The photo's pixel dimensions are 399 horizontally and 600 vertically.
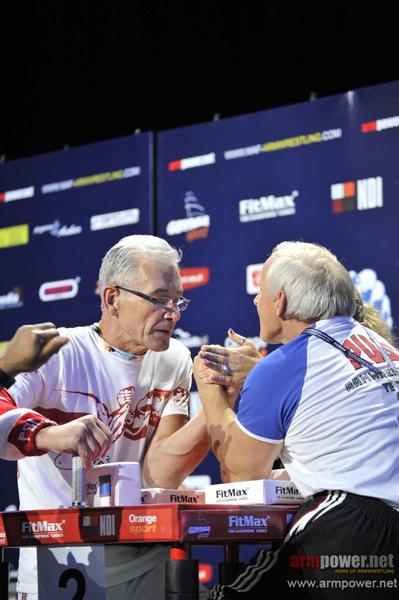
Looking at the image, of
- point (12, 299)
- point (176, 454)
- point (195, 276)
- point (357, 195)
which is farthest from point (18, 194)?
point (176, 454)

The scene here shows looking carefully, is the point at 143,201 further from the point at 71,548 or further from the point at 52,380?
the point at 71,548

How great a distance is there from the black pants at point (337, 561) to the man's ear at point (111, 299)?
3.25 ft

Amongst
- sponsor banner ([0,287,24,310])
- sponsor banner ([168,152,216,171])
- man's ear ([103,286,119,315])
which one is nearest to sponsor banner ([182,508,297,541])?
man's ear ([103,286,119,315])

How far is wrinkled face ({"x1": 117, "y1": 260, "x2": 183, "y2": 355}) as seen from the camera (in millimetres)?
2680

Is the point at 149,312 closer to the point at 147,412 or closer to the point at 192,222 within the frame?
the point at 147,412

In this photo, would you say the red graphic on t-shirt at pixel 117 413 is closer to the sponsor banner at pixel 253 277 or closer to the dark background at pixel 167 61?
the sponsor banner at pixel 253 277

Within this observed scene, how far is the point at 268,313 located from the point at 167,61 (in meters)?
3.75

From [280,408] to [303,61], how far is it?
11.7 feet

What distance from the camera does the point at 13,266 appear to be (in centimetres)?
581

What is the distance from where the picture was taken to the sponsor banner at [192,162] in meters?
5.19

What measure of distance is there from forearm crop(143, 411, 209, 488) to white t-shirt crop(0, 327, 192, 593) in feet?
0.16

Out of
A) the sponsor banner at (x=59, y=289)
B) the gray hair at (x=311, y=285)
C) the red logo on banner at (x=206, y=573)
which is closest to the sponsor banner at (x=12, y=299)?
the sponsor banner at (x=59, y=289)

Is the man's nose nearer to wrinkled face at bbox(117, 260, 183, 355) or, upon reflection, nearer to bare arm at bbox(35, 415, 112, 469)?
wrinkled face at bbox(117, 260, 183, 355)

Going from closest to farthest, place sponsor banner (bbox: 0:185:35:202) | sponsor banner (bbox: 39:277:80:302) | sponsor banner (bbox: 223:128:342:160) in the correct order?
sponsor banner (bbox: 223:128:342:160) < sponsor banner (bbox: 39:277:80:302) < sponsor banner (bbox: 0:185:35:202)
